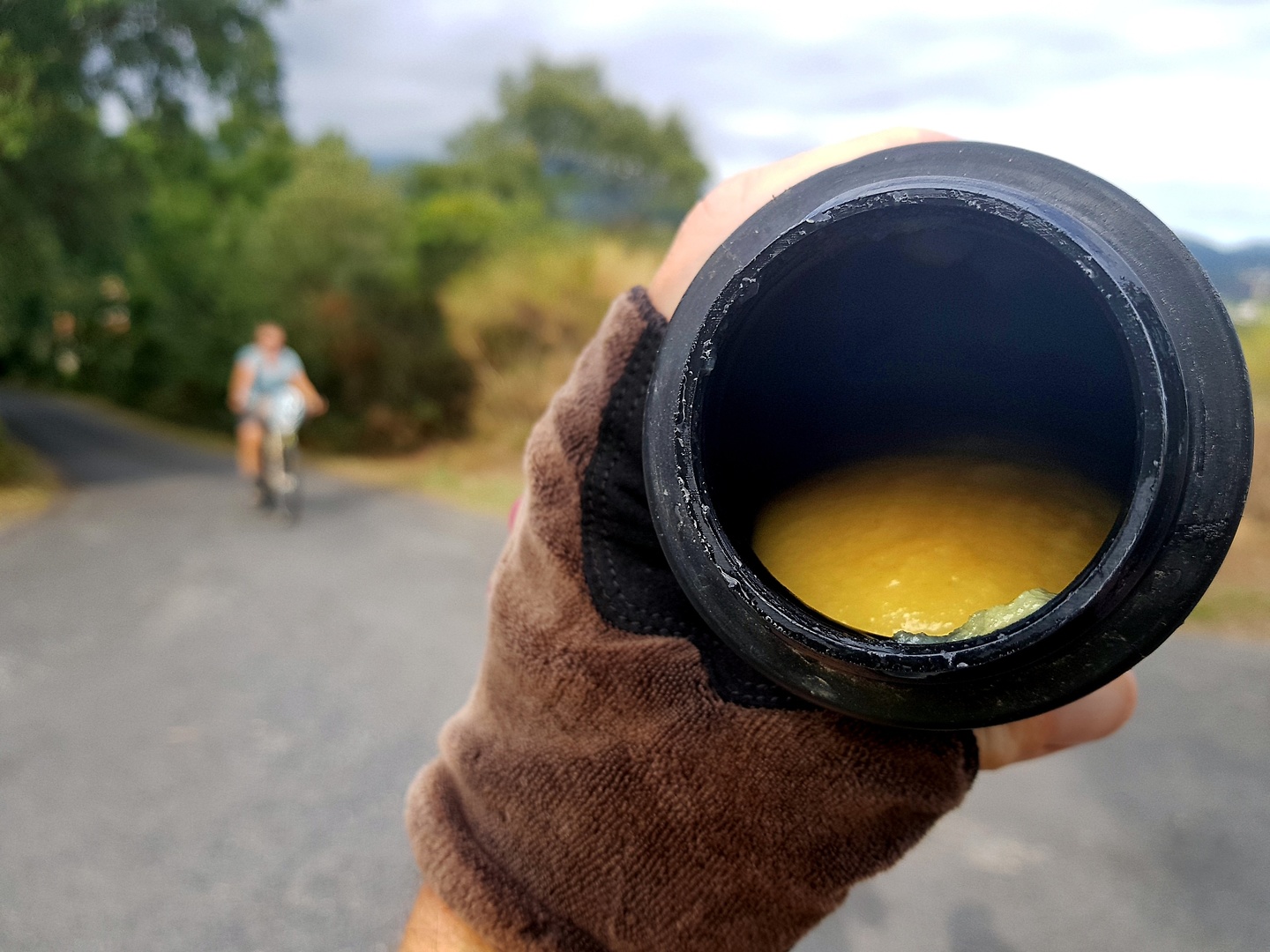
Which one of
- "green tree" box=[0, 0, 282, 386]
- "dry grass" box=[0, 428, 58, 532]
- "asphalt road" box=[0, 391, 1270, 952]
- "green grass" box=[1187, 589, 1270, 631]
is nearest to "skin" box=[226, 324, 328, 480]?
"green tree" box=[0, 0, 282, 386]

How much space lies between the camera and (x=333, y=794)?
398 centimetres

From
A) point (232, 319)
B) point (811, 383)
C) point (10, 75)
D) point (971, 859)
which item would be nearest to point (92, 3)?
point (10, 75)

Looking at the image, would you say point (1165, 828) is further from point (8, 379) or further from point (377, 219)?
point (8, 379)

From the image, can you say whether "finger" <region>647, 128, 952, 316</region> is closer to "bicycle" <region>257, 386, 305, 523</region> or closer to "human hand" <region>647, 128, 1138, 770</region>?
"human hand" <region>647, 128, 1138, 770</region>

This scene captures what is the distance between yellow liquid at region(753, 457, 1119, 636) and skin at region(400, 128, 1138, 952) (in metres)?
0.20

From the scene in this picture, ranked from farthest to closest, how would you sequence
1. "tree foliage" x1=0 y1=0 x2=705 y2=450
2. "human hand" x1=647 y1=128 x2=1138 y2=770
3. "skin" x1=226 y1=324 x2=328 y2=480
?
1. "skin" x1=226 y1=324 x2=328 y2=480
2. "tree foliage" x1=0 y1=0 x2=705 y2=450
3. "human hand" x1=647 y1=128 x2=1138 y2=770

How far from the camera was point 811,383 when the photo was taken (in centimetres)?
100

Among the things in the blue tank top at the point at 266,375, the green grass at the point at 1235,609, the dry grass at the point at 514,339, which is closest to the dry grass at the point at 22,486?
the blue tank top at the point at 266,375

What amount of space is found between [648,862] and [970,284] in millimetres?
774

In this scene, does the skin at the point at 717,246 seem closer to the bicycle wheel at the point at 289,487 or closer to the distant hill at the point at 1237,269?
the distant hill at the point at 1237,269

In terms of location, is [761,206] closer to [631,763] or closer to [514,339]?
[631,763]

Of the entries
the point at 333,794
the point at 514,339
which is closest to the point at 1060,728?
the point at 333,794

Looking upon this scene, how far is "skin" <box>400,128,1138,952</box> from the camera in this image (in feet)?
3.52

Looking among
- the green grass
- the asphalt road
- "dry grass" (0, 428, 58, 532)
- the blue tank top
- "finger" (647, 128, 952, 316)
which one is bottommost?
"dry grass" (0, 428, 58, 532)
